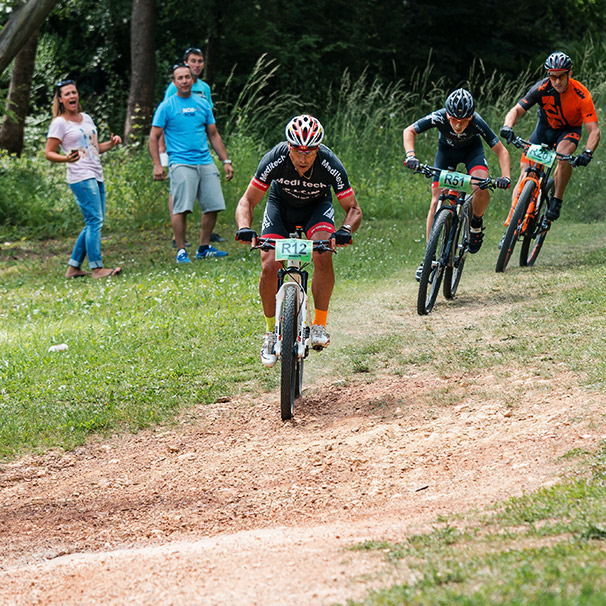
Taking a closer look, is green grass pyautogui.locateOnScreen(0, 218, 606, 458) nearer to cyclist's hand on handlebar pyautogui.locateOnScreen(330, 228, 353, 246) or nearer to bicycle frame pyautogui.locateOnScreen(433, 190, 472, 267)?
bicycle frame pyautogui.locateOnScreen(433, 190, 472, 267)

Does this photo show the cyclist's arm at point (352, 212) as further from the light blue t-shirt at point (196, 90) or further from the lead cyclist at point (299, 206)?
the light blue t-shirt at point (196, 90)

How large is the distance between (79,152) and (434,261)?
15.6 ft

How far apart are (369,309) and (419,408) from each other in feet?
10.5

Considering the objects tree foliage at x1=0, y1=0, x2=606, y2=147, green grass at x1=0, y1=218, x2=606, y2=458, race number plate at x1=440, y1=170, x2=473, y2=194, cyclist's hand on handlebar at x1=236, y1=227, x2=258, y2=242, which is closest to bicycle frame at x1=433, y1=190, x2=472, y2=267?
race number plate at x1=440, y1=170, x2=473, y2=194

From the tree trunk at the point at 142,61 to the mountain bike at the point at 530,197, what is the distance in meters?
10.1

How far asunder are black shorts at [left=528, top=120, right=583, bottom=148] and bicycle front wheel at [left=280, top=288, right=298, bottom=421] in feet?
19.0

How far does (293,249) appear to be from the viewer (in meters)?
6.30

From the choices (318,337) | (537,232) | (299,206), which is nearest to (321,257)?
(299,206)

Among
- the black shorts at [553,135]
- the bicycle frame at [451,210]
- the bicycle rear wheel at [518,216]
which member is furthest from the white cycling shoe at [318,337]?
the black shorts at [553,135]

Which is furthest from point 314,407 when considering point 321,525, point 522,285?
point 522,285

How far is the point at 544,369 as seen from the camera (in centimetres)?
678

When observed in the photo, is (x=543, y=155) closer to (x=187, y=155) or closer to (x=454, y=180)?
(x=454, y=180)

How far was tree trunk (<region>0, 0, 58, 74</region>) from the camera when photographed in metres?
9.97

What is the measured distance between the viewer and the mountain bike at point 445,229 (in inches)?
353
